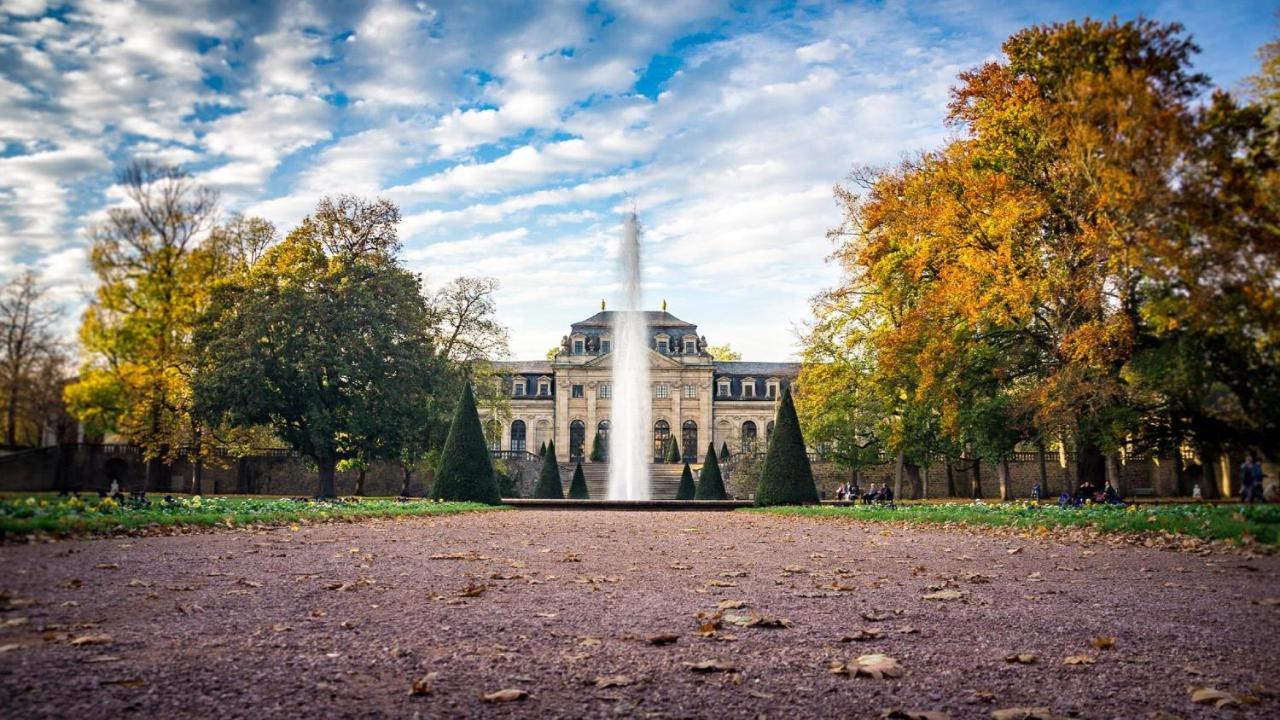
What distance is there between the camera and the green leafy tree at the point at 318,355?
2870cm

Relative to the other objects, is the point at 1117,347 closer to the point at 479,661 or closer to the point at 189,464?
the point at 479,661

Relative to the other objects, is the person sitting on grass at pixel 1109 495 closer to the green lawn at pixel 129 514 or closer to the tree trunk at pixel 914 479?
the green lawn at pixel 129 514

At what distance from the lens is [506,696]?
135 inches

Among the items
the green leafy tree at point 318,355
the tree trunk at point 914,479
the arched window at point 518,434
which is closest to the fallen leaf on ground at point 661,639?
the green leafy tree at point 318,355

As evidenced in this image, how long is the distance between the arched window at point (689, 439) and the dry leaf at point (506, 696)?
66.8m

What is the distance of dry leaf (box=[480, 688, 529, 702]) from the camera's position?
11.1 feet

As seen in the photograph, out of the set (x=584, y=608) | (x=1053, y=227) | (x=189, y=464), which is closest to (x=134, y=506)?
(x=584, y=608)

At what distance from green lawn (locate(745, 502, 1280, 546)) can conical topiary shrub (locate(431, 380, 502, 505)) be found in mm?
11693

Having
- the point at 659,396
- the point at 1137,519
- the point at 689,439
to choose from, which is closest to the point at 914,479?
the point at 1137,519

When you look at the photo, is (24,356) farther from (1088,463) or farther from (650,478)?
(650,478)

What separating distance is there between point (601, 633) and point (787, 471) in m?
20.1

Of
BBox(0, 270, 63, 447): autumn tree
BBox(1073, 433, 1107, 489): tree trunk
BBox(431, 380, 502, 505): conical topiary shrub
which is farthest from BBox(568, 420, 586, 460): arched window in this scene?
BBox(0, 270, 63, 447): autumn tree

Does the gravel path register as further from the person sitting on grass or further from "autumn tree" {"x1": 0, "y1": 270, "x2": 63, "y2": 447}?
the person sitting on grass

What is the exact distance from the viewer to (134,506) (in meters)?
11.6
